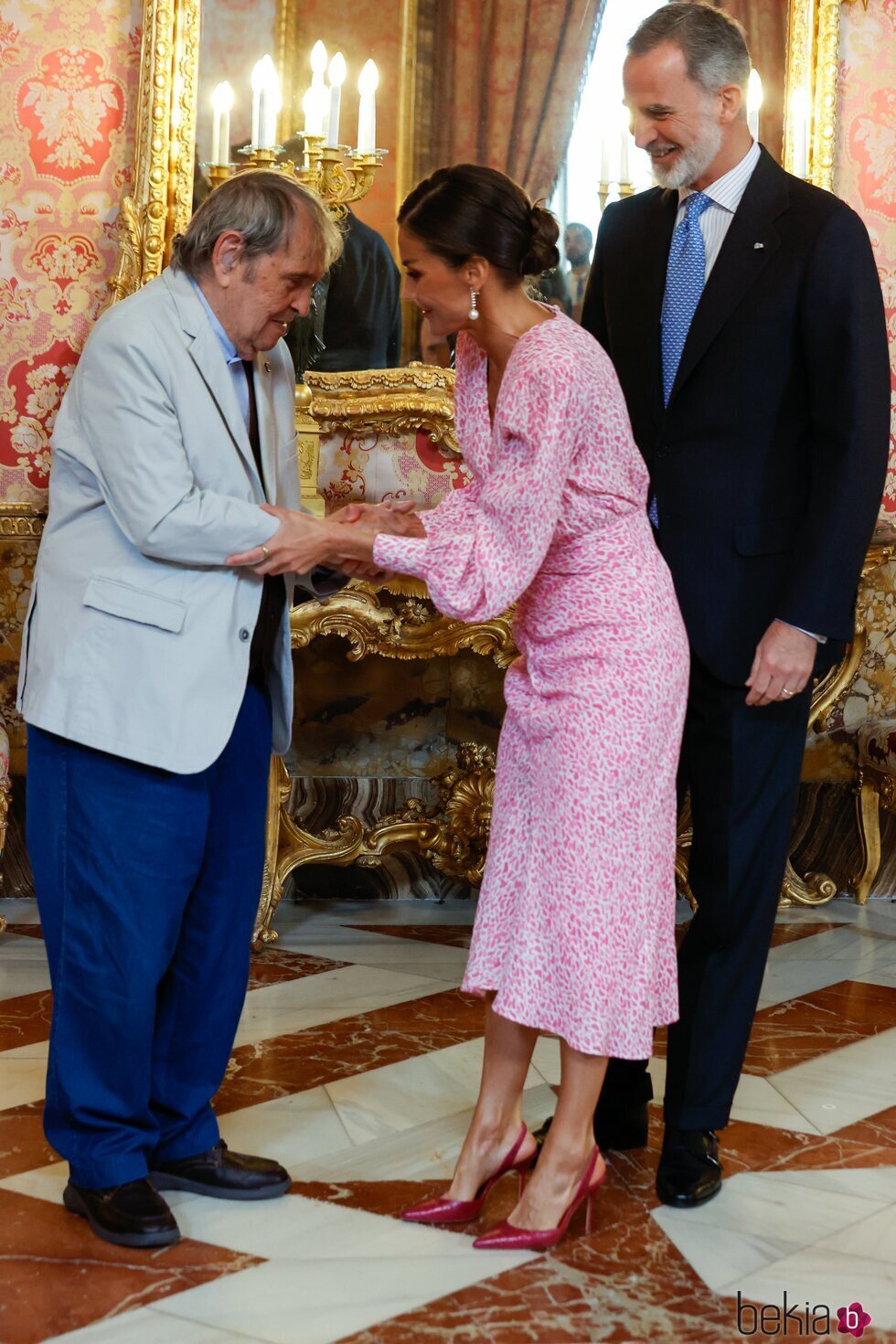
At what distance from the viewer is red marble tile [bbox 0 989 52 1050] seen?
3.04 meters

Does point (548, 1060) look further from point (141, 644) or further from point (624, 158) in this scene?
point (624, 158)

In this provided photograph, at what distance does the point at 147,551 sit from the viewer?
205cm

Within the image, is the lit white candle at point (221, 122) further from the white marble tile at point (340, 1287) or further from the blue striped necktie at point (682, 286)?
the white marble tile at point (340, 1287)

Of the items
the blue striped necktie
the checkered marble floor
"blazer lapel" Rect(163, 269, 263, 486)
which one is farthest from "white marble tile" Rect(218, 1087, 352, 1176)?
the blue striped necktie

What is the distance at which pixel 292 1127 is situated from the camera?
2.59m

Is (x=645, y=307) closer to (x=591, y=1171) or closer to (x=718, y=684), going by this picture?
(x=718, y=684)

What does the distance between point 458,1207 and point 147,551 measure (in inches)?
40.3

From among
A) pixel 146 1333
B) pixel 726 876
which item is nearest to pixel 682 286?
pixel 726 876

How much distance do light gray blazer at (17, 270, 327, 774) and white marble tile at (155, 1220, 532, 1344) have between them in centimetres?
67

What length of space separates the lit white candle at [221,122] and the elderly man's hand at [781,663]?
8.10ft

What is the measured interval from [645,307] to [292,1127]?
1.47m

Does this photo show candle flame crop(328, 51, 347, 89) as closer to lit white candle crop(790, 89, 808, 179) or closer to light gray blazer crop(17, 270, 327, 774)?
lit white candle crop(790, 89, 808, 179)

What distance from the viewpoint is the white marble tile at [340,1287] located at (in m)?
1.87

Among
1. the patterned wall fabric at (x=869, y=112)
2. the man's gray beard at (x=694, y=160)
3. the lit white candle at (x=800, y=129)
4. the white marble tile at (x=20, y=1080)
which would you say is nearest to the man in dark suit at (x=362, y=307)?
the lit white candle at (x=800, y=129)
